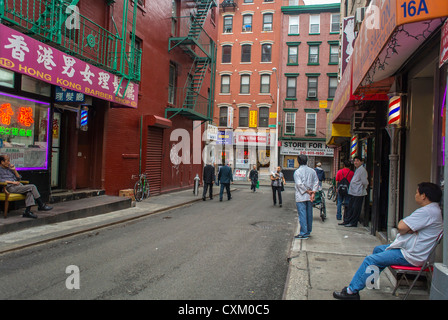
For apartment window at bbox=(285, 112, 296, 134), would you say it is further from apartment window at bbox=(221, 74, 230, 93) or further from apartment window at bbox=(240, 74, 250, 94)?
apartment window at bbox=(221, 74, 230, 93)

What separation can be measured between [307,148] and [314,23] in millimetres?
12244

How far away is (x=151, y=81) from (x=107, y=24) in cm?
318

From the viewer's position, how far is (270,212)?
12.1 metres

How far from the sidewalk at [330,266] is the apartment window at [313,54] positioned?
2853cm

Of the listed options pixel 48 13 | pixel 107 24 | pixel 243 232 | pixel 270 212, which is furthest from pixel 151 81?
pixel 243 232

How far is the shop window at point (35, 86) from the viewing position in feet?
28.3

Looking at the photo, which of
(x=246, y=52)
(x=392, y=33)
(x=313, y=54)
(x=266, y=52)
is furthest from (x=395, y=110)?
(x=246, y=52)

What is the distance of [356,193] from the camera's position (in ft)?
29.5

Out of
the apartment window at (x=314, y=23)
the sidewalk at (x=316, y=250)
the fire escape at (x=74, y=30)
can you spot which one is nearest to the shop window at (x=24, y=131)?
the fire escape at (x=74, y=30)

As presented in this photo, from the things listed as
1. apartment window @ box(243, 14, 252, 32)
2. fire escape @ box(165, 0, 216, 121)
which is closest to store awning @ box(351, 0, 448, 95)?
fire escape @ box(165, 0, 216, 121)

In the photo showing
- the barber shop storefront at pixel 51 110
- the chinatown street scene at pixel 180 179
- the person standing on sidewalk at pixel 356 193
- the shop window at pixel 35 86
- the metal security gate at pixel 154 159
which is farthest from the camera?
the metal security gate at pixel 154 159

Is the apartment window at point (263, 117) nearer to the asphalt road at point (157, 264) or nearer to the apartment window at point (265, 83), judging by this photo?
the apartment window at point (265, 83)

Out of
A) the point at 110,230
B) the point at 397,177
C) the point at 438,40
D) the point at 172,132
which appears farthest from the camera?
the point at 172,132
